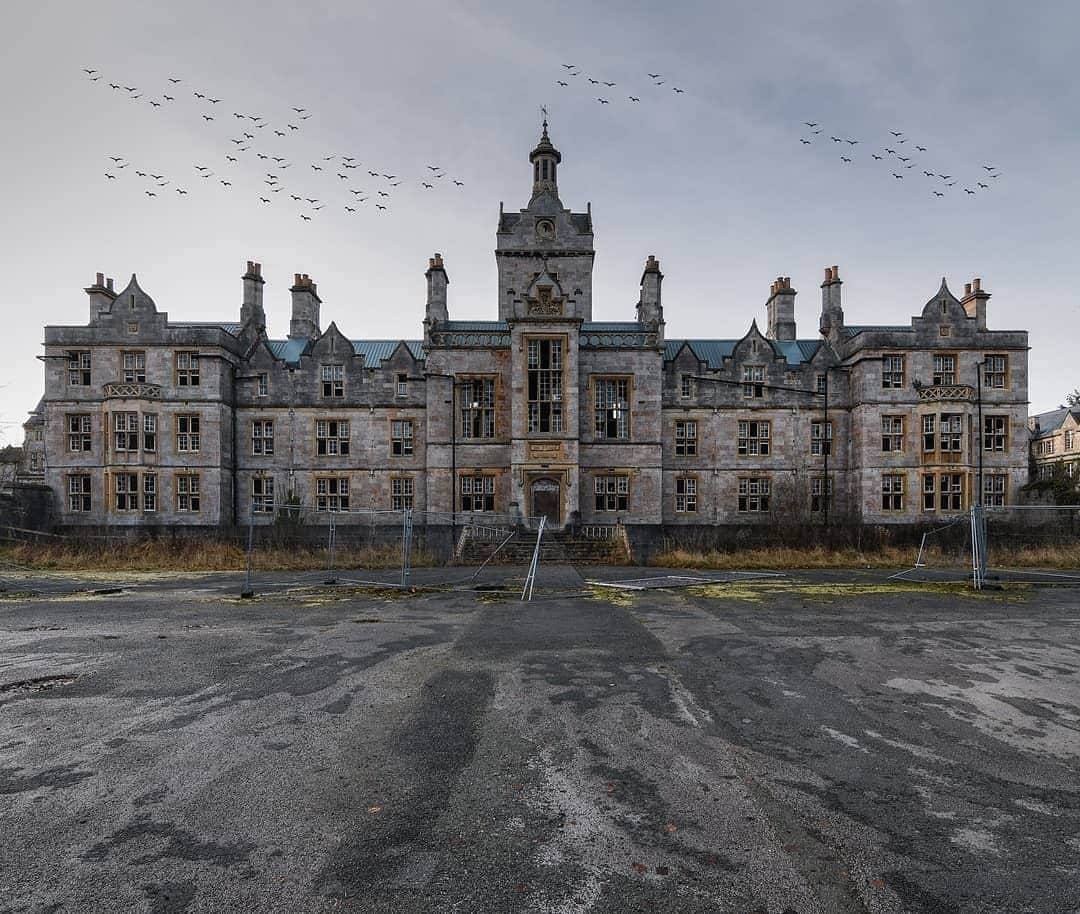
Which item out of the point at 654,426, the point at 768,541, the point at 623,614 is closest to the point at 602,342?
the point at 654,426

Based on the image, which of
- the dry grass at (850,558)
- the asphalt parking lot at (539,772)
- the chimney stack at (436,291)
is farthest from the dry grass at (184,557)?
the chimney stack at (436,291)

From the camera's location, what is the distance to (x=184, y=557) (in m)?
21.8

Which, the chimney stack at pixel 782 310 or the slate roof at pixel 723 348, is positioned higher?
the chimney stack at pixel 782 310

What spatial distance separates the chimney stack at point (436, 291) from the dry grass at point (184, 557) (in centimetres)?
1554

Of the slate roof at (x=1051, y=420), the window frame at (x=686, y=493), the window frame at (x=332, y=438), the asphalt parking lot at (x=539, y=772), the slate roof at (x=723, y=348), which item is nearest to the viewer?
the asphalt parking lot at (x=539, y=772)

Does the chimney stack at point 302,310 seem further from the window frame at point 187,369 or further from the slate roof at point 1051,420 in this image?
the slate roof at point 1051,420

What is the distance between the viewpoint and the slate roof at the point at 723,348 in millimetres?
35812

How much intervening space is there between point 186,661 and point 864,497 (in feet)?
111

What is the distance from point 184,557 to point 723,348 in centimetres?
3136

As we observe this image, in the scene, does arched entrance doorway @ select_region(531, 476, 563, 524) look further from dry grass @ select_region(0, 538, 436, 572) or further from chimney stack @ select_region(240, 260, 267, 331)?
chimney stack @ select_region(240, 260, 267, 331)

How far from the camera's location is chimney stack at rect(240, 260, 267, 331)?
36.2 m

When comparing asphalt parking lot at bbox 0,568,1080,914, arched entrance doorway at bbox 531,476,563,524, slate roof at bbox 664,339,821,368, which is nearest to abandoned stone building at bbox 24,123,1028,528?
arched entrance doorway at bbox 531,476,563,524

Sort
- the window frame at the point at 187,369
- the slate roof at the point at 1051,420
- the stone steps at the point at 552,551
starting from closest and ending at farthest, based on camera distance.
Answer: the stone steps at the point at 552,551 < the window frame at the point at 187,369 < the slate roof at the point at 1051,420

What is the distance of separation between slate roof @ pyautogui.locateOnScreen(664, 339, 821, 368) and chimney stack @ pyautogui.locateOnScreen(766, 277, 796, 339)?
60 centimetres
